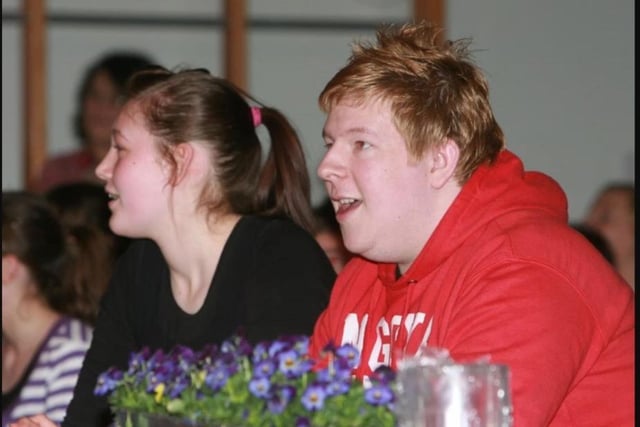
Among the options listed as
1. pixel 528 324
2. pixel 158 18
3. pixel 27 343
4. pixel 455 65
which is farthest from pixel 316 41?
pixel 528 324

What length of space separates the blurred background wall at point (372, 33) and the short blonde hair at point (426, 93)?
3.80 meters

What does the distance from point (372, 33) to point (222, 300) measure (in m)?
3.81

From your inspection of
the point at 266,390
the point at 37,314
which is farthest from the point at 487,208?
the point at 37,314

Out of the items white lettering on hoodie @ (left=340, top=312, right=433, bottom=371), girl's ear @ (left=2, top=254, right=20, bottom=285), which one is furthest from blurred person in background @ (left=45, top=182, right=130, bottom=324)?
white lettering on hoodie @ (left=340, top=312, right=433, bottom=371)

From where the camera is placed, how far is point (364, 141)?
1.97 metres

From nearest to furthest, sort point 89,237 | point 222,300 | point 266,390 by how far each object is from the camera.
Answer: point 266,390, point 222,300, point 89,237

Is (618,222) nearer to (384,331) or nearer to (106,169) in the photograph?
(106,169)

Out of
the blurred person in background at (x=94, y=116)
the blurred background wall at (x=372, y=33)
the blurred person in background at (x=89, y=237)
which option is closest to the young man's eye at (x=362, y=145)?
the blurred person in background at (x=89, y=237)

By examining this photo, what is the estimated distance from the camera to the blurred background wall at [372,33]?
5926mm

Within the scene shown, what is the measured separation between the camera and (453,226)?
1995mm

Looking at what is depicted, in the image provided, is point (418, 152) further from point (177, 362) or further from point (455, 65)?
point (177, 362)

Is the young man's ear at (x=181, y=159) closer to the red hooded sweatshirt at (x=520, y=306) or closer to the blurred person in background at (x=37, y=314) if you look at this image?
the red hooded sweatshirt at (x=520, y=306)

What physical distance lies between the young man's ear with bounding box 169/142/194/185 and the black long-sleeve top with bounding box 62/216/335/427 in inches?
6.0

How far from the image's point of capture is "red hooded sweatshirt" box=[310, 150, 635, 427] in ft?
5.65
